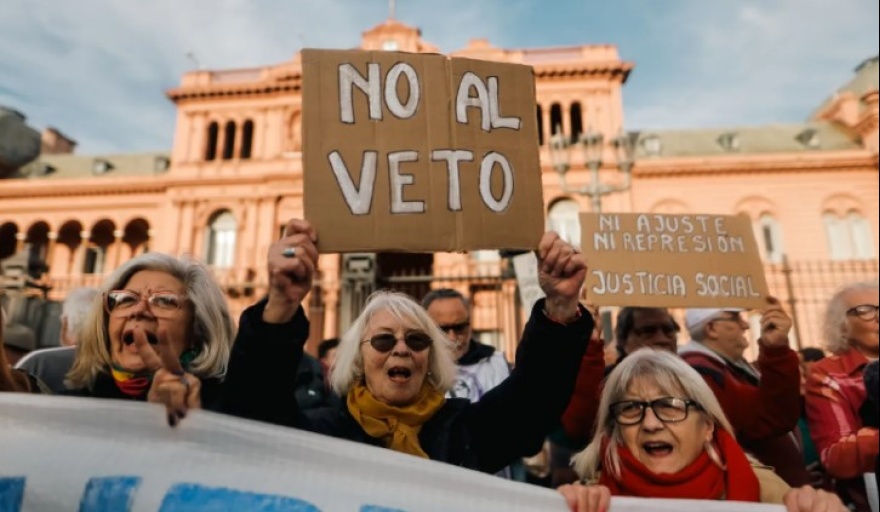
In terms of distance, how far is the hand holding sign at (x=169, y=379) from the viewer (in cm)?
157

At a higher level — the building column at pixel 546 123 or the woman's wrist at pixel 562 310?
the building column at pixel 546 123

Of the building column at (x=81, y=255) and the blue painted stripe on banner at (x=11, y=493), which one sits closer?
the blue painted stripe on banner at (x=11, y=493)

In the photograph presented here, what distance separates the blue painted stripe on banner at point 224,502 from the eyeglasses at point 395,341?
661 millimetres

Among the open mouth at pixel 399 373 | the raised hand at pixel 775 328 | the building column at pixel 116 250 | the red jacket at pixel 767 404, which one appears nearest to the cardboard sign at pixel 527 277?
the red jacket at pixel 767 404

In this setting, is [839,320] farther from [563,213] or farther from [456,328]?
[563,213]

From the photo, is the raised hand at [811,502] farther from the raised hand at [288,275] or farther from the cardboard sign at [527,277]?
the cardboard sign at [527,277]

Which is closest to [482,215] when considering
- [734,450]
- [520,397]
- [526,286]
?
[520,397]

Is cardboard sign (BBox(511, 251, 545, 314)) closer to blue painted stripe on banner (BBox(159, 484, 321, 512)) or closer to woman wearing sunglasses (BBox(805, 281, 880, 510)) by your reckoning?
woman wearing sunglasses (BBox(805, 281, 880, 510))

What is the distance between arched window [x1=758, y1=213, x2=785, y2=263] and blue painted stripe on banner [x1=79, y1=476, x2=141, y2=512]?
24.4 m

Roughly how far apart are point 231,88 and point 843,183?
971 inches

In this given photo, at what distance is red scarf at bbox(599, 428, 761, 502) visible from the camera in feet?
6.65

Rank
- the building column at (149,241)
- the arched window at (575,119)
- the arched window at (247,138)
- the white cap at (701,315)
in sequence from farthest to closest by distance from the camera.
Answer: the arched window at (247,138), the building column at (149,241), the arched window at (575,119), the white cap at (701,315)

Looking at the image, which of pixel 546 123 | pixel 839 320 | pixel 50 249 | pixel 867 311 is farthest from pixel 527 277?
pixel 50 249

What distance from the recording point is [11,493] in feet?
5.99
